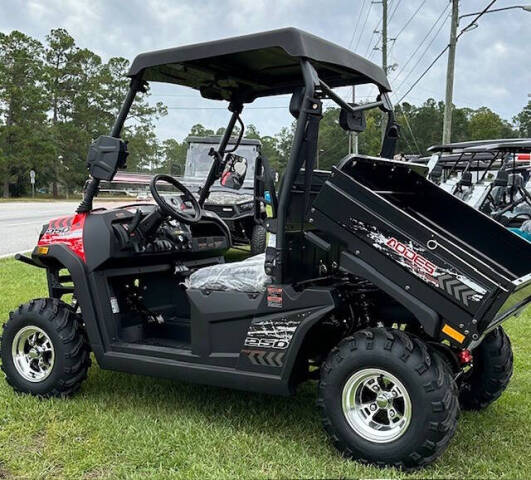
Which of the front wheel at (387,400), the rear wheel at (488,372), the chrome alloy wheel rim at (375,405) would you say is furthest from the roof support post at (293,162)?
the rear wheel at (488,372)

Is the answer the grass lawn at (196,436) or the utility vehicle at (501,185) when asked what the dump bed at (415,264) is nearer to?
the grass lawn at (196,436)

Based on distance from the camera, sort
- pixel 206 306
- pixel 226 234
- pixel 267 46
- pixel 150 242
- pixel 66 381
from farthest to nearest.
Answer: pixel 226 234
pixel 150 242
pixel 66 381
pixel 206 306
pixel 267 46

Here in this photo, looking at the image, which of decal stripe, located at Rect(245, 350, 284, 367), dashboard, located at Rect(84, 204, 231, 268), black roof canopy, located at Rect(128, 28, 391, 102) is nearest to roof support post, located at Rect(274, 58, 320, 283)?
black roof canopy, located at Rect(128, 28, 391, 102)

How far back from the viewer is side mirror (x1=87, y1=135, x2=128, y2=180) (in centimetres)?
366

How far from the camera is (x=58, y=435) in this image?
3.39 meters

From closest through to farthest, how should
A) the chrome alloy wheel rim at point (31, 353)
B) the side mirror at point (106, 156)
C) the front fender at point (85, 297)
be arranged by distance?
the side mirror at point (106, 156), the front fender at point (85, 297), the chrome alloy wheel rim at point (31, 353)

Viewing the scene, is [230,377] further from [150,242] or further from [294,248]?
[150,242]

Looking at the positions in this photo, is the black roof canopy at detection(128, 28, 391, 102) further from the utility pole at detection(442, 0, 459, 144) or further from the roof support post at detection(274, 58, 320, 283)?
the utility pole at detection(442, 0, 459, 144)

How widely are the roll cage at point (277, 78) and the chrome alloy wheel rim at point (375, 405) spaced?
2.18 ft

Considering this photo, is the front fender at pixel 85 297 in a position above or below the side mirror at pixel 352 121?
below

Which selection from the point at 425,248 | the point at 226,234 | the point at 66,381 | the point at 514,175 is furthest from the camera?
the point at 514,175

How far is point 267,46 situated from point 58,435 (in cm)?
239

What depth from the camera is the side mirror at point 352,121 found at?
11.6 ft

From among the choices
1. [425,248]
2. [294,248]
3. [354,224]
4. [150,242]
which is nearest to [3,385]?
[150,242]
